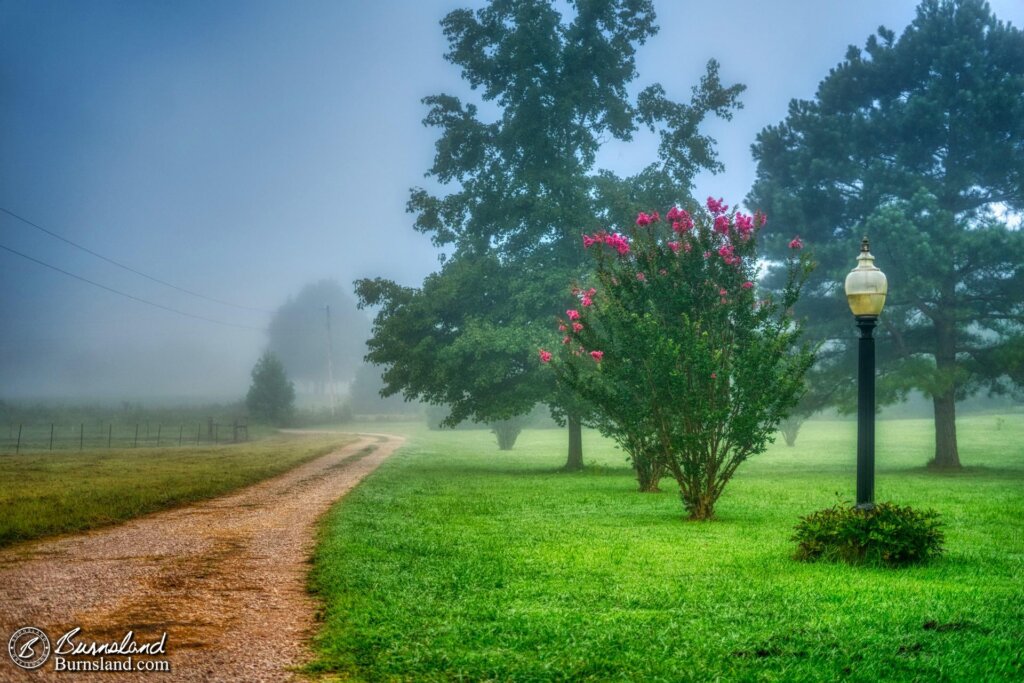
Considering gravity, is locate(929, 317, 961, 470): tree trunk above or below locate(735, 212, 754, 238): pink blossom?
below

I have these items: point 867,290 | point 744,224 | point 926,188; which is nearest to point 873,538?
point 867,290

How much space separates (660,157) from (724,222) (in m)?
15.3

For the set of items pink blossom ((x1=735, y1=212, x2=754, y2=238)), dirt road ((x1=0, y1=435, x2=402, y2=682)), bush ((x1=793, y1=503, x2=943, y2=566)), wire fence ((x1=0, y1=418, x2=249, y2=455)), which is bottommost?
wire fence ((x1=0, y1=418, x2=249, y2=455))

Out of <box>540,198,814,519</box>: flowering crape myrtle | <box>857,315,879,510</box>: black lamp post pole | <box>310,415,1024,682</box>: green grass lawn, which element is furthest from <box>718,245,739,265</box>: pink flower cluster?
<box>310,415,1024,682</box>: green grass lawn

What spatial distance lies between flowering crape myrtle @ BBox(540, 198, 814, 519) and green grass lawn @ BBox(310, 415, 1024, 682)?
1.27 metres

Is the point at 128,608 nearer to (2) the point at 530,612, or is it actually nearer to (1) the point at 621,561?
(2) the point at 530,612

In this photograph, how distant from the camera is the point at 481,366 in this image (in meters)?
24.6

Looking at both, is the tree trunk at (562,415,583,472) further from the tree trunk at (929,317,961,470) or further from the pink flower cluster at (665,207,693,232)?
the pink flower cluster at (665,207,693,232)

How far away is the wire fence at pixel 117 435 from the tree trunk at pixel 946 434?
111 ft

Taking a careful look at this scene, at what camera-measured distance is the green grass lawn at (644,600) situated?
5.20 meters

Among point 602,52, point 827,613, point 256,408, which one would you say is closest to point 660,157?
point 602,52

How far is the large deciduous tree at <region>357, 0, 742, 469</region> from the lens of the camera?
2523 cm

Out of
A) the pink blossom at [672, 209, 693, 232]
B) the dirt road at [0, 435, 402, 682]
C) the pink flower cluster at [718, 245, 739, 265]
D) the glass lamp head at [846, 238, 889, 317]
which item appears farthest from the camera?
the pink blossom at [672, 209, 693, 232]

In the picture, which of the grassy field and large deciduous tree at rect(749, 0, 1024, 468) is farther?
large deciduous tree at rect(749, 0, 1024, 468)
